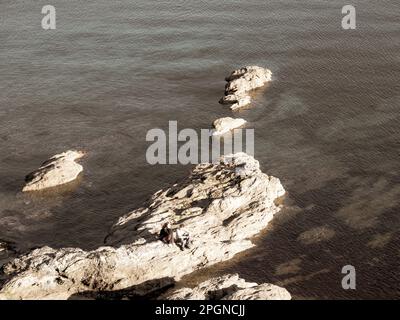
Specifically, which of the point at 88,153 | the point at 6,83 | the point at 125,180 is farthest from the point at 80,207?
the point at 6,83

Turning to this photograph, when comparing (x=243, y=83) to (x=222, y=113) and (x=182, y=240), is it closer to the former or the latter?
(x=222, y=113)

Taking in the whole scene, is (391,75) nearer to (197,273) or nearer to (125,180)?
(125,180)

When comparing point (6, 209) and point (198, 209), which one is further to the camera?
point (6, 209)

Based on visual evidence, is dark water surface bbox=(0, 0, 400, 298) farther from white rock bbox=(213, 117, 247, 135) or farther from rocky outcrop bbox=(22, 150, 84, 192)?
white rock bbox=(213, 117, 247, 135)

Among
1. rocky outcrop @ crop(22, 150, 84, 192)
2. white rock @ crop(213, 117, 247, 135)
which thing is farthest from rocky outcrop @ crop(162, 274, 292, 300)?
white rock @ crop(213, 117, 247, 135)

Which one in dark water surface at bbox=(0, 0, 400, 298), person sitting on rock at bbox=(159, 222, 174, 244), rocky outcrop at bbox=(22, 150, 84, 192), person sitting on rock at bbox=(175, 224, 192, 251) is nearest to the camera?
person sitting on rock at bbox=(159, 222, 174, 244)

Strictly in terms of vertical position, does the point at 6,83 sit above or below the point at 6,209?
above

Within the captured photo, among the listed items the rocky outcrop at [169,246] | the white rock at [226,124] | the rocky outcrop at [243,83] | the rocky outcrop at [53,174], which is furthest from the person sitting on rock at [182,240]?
the rocky outcrop at [243,83]
